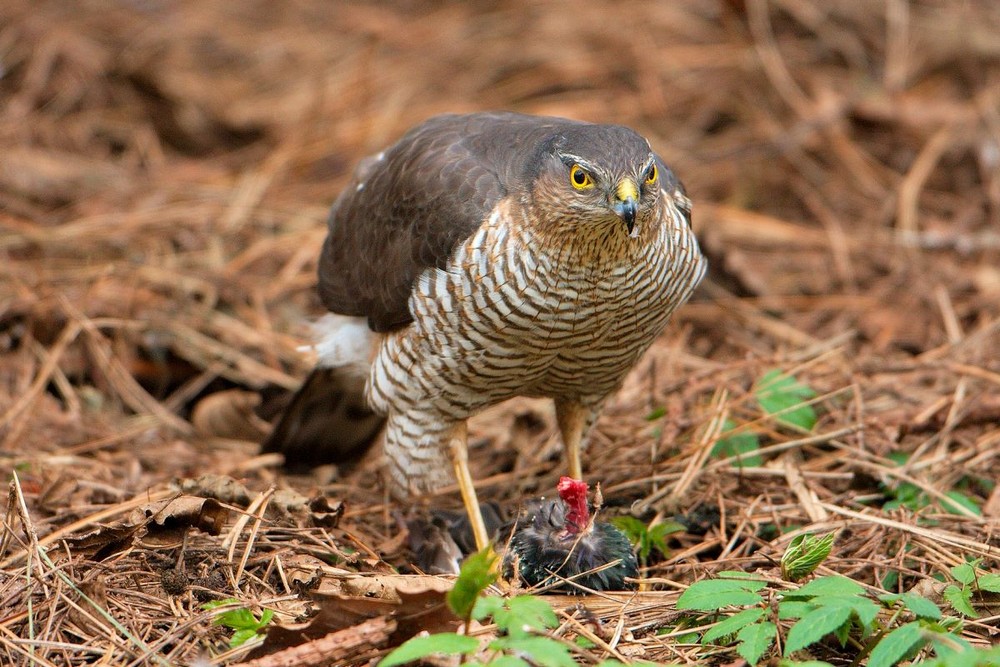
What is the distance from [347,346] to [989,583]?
255cm

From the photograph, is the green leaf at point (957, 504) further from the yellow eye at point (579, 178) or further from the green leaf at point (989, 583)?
the yellow eye at point (579, 178)

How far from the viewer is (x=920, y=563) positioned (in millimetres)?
3572

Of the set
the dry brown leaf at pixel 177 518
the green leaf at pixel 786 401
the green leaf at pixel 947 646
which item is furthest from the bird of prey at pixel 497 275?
the green leaf at pixel 947 646

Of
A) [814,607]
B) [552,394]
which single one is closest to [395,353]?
[552,394]

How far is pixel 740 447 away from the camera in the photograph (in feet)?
14.5

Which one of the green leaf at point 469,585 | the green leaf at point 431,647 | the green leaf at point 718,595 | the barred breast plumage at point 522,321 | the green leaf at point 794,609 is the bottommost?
the green leaf at point 718,595

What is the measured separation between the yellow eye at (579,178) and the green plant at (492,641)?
131cm

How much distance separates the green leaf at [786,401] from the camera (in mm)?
4441

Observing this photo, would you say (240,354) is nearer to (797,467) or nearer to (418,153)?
(418,153)

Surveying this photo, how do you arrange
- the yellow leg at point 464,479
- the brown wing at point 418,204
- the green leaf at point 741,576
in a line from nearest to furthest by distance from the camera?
1. the green leaf at point 741,576
2. the brown wing at point 418,204
3. the yellow leg at point 464,479

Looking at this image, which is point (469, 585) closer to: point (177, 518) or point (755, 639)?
point (755, 639)

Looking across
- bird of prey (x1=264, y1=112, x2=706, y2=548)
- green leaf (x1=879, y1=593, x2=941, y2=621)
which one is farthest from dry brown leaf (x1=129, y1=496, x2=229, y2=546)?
green leaf (x1=879, y1=593, x2=941, y2=621)

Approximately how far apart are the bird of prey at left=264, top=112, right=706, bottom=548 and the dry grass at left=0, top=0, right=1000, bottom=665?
50cm

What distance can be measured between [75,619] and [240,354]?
251 cm
